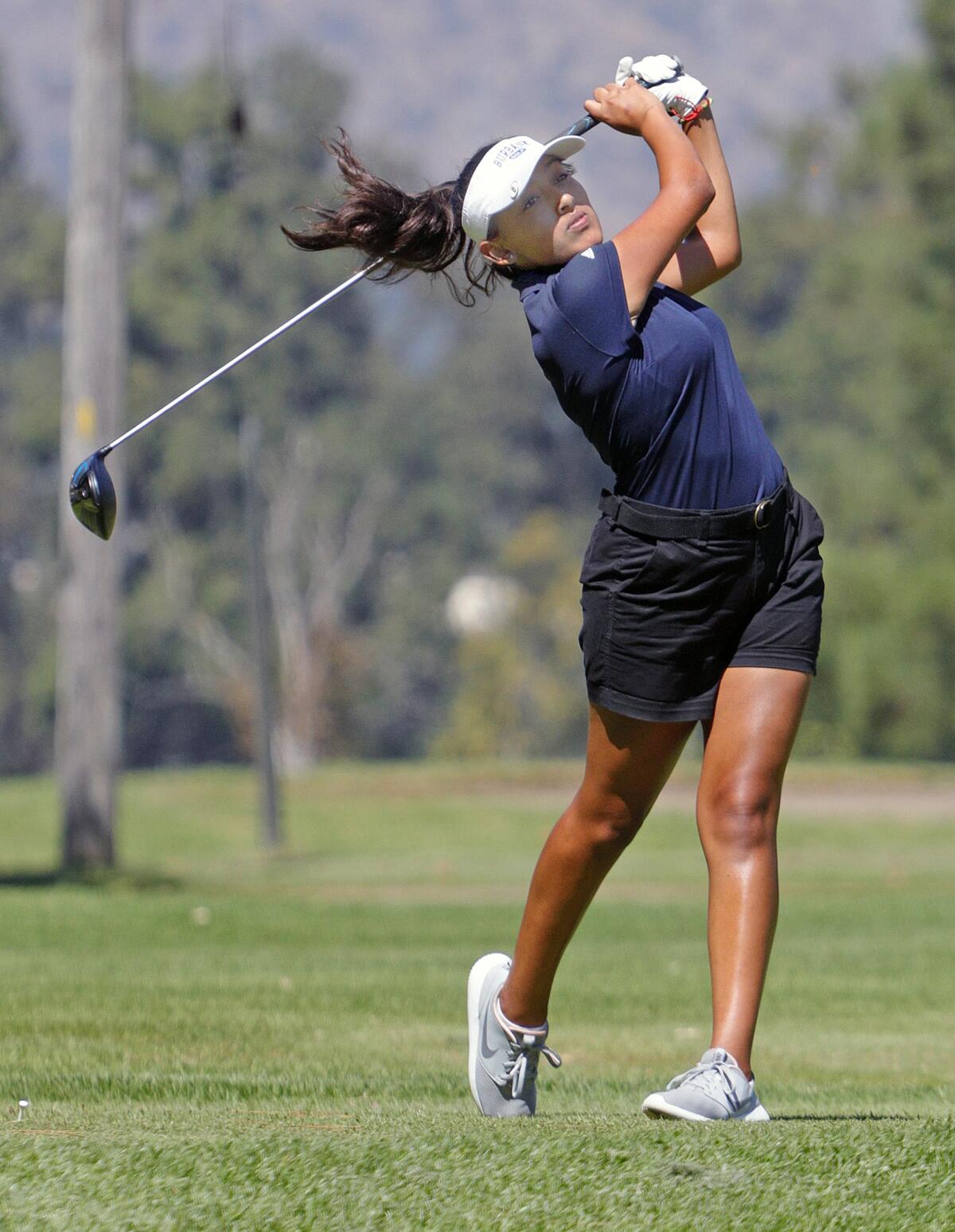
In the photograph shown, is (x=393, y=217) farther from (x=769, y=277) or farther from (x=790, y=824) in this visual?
(x=769, y=277)

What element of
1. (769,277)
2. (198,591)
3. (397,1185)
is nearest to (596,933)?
(397,1185)

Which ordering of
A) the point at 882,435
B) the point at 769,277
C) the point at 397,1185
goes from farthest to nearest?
the point at 769,277
the point at 882,435
the point at 397,1185

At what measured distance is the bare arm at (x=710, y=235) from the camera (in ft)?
14.7

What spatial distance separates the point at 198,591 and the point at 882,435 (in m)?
18.5

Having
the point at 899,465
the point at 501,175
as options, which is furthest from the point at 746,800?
the point at 899,465

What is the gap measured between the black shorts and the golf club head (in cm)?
118

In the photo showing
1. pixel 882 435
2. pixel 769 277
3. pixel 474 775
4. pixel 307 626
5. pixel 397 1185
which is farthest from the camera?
pixel 769 277

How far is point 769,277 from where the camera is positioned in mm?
60906

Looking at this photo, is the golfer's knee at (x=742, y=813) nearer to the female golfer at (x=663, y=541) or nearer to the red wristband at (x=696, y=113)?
the female golfer at (x=663, y=541)

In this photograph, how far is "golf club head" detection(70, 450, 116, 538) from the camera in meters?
4.72

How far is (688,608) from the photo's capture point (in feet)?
13.4

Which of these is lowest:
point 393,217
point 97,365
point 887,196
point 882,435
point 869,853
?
point 869,853

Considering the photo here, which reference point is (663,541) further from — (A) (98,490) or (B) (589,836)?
(A) (98,490)

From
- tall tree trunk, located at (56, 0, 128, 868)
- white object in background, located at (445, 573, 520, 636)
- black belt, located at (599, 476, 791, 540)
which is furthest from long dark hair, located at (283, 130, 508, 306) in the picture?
white object in background, located at (445, 573, 520, 636)
